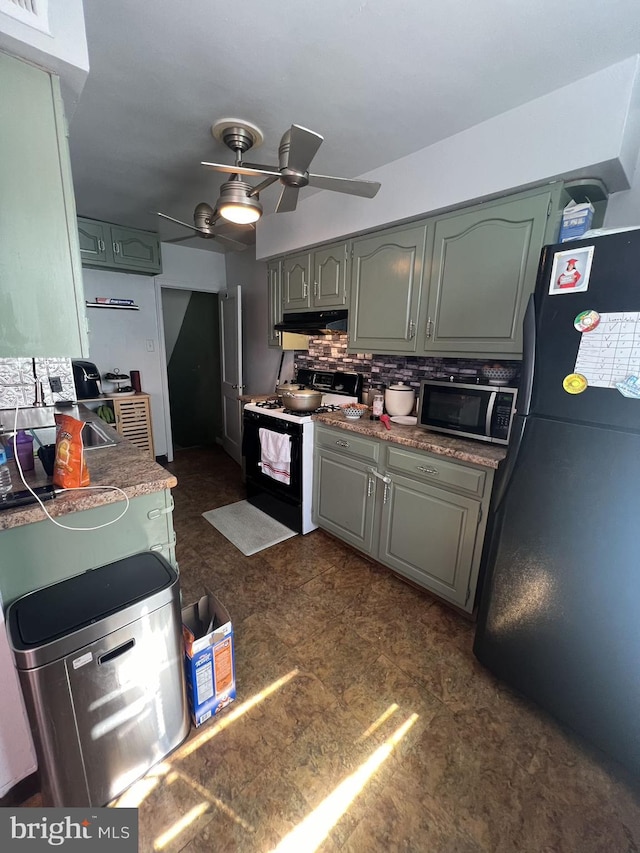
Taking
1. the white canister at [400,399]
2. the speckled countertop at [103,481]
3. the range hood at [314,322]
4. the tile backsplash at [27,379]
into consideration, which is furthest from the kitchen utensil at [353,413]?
the tile backsplash at [27,379]

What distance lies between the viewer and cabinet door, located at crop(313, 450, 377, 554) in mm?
2244

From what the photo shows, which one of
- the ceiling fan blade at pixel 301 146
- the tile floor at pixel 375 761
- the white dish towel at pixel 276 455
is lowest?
the tile floor at pixel 375 761

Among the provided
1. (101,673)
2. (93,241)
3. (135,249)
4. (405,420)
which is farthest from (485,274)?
(93,241)

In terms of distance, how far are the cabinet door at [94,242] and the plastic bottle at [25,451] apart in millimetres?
2678

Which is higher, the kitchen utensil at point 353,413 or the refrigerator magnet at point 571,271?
the refrigerator magnet at point 571,271

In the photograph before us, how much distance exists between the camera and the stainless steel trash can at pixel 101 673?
0.92 m

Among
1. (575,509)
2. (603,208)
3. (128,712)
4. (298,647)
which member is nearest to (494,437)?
(575,509)

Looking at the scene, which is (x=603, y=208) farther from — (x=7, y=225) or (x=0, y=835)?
(x=0, y=835)

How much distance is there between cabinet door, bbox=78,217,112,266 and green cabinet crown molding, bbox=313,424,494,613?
2.74 meters

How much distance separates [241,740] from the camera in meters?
1.29

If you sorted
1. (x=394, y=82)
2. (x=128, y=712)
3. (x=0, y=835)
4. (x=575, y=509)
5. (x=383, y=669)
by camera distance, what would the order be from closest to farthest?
(x=0, y=835) < (x=128, y=712) < (x=575, y=509) < (x=394, y=82) < (x=383, y=669)

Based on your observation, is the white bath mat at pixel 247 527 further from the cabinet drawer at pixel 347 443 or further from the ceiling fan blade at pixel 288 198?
the ceiling fan blade at pixel 288 198

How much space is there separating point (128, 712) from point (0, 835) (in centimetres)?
36

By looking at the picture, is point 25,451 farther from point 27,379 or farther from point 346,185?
point 346,185
